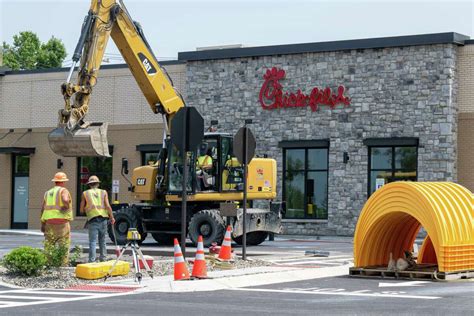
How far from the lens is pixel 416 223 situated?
21.8 meters

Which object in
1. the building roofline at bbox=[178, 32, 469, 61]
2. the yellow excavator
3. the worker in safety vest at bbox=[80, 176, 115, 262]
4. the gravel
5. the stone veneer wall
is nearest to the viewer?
the gravel

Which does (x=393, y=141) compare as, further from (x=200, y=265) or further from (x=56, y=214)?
(x=200, y=265)

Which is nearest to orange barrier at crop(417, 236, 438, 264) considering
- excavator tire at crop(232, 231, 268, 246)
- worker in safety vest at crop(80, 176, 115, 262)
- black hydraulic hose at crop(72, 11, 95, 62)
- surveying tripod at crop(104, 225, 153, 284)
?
surveying tripod at crop(104, 225, 153, 284)

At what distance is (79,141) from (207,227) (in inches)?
187

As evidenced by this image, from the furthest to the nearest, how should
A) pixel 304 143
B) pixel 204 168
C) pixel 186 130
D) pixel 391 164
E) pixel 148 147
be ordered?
pixel 148 147, pixel 304 143, pixel 391 164, pixel 204 168, pixel 186 130

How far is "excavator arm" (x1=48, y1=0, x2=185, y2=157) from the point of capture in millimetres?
27484

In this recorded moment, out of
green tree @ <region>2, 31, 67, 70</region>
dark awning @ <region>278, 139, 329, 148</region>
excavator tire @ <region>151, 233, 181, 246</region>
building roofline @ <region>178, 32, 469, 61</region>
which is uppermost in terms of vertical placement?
green tree @ <region>2, 31, 67, 70</region>

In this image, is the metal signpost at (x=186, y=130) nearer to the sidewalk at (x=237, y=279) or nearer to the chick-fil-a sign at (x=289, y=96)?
the sidewalk at (x=237, y=279)

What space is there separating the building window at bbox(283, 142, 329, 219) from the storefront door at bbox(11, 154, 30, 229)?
12.8m

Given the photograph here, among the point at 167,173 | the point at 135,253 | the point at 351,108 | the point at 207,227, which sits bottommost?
the point at 135,253

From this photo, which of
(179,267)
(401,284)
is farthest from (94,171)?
(401,284)

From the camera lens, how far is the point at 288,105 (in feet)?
138

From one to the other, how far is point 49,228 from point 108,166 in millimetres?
26394

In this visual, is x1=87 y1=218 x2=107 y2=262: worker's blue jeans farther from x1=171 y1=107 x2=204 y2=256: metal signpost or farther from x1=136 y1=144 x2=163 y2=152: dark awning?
x1=136 y1=144 x2=163 y2=152: dark awning
